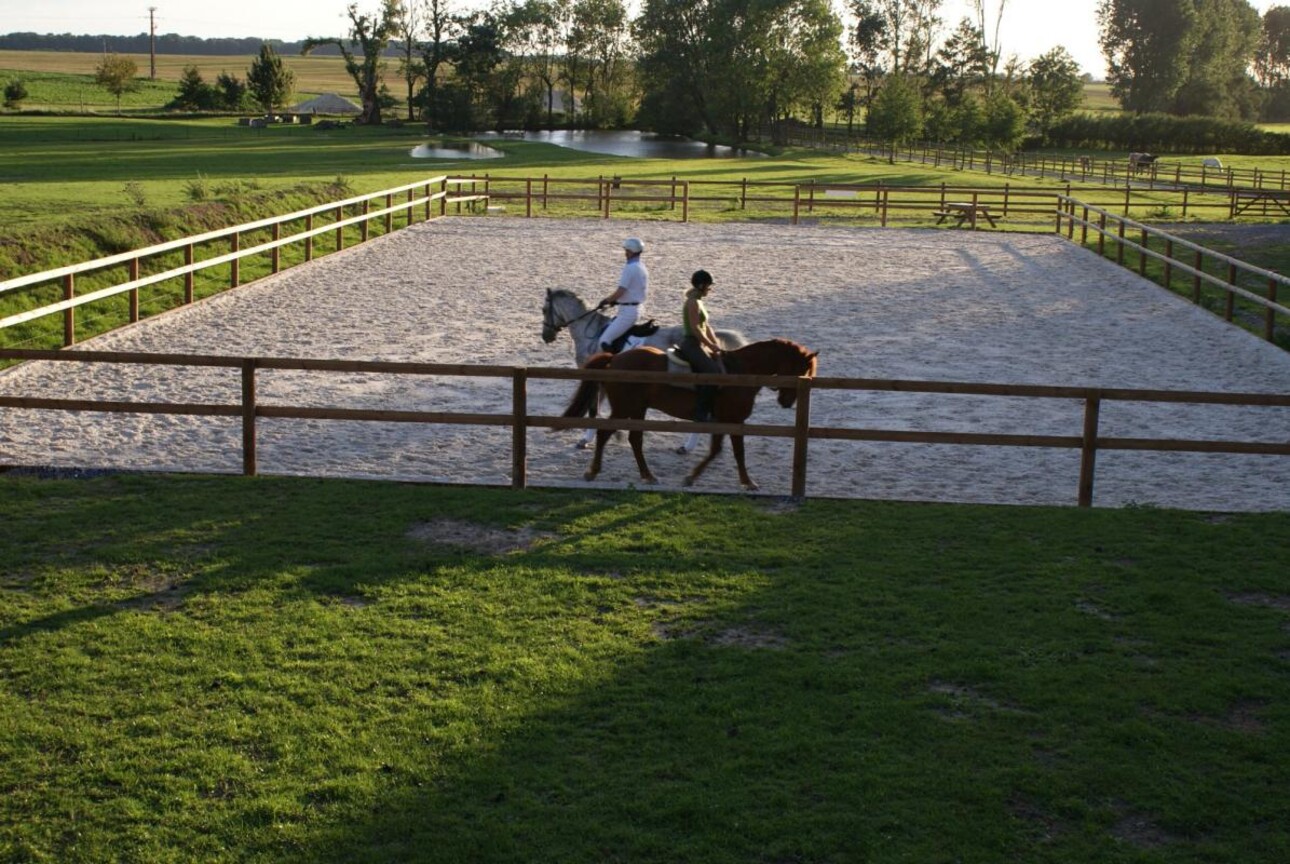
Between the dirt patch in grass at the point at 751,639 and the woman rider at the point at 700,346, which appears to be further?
the woman rider at the point at 700,346

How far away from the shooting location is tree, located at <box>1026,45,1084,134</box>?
314 ft

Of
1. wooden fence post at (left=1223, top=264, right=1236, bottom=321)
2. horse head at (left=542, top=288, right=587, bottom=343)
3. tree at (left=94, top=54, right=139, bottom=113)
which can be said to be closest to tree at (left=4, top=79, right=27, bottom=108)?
tree at (left=94, top=54, right=139, bottom=113)

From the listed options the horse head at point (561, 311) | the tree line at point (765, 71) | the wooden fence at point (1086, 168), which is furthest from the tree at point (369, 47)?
the horse head at point (561, 311)

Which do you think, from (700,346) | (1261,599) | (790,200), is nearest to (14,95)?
(790,200)

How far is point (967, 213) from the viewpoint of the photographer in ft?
124

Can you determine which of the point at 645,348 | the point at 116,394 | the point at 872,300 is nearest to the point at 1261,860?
the point at 645,348

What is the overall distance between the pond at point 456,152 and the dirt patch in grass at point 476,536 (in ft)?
188

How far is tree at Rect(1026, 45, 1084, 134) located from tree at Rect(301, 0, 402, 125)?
45.2 meters

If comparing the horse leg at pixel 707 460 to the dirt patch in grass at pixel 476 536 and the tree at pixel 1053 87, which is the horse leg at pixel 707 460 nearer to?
the dirt patch in grass at pixel 476 536

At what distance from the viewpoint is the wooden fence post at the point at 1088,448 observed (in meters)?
10.3

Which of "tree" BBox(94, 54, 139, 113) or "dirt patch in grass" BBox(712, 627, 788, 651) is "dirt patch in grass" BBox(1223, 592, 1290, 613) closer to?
"dirt patch in grass" BBox(712, 627, 788, 651)

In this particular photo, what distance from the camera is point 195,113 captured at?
92.6 m

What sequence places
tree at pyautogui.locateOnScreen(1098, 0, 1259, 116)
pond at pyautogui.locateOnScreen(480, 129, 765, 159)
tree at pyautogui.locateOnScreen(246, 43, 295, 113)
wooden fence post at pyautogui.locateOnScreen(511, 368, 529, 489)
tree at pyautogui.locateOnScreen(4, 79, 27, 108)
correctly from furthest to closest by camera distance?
1. tree at pyautogui.locateOnScreen(1098, 0, 1259, 116)
2. tree at pyautogui.locateOnScreen(246, 43, 295, 113)
3. pond at pyautogui.locateOnScreen(480, 129, 765, 159)
4. tree at pyautogui.locateOnScreen(4, 79, 27, 108)
5. wooden fence post at pyautogui.locateOnScreen(511, 368, 529, 489)

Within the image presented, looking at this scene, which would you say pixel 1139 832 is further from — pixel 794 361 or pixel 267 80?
pixel 267 80
